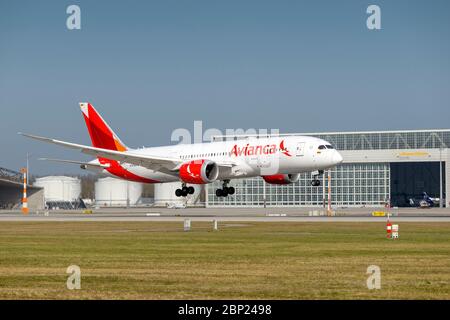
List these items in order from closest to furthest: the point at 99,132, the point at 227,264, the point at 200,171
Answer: the point at 227,264 → the point at 200,171 → the point at 99,132

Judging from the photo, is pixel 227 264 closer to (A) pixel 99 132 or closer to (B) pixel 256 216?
(B) pixel 256 216

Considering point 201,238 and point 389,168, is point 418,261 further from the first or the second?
point 389,168

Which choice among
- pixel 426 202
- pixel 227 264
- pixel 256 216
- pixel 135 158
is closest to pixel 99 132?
pixel 135 158

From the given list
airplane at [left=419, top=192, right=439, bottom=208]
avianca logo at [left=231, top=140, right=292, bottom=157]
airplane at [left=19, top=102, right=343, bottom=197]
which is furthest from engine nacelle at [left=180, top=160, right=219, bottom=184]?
airplane at [left=419, top=192, right=439, bottom=208]

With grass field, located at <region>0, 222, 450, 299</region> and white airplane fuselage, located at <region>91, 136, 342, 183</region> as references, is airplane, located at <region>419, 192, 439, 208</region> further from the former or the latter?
grass field, located at <region>0, 222, 450, 299</region>

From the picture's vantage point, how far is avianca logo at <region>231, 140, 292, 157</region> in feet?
268

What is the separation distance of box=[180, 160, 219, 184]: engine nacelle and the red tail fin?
15.1 m

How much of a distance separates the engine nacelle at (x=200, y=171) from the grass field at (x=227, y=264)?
29179 mm

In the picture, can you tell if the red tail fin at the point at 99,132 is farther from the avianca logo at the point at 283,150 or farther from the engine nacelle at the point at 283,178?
the avianca logo at the point at 283,150

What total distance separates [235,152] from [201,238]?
36.3 meters

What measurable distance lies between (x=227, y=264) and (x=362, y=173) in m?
130

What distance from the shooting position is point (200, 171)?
86.3 metres

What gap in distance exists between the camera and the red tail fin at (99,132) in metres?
101

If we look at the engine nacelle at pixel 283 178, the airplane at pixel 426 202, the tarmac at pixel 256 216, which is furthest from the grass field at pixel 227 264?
the airplane at pixel 426 202
